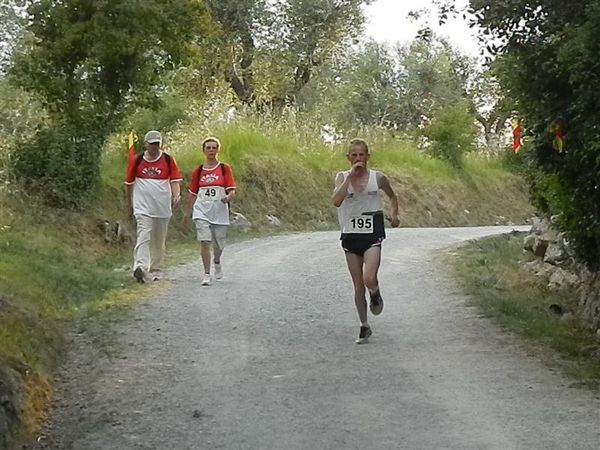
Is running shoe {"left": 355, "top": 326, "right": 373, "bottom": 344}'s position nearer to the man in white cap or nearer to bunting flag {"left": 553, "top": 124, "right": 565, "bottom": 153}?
bunting flag {"left": 553, "top": 124, "right": 565, "bottom": 153}

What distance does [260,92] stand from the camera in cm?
3419

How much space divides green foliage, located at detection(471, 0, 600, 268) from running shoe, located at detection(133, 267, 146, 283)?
18.2 ft

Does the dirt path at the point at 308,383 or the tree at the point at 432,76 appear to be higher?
the tree at the point at 432,76

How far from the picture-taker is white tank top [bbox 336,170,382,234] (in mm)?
9398

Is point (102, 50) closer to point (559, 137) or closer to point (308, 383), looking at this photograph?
point (559, 137)

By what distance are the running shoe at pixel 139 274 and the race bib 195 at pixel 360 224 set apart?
4.56 metres

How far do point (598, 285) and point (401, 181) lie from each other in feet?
79.9

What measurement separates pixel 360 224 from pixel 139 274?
185 inches

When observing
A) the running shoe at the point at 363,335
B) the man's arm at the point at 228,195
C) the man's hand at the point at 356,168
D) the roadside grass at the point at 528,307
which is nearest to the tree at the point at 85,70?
the man's arm at the point at 228,195

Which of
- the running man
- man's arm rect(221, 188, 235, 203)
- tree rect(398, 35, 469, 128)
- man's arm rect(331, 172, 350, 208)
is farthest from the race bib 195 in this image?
tree rect(398, 35, 469, 128)

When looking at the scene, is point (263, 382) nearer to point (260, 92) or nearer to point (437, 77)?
point (260, 92)

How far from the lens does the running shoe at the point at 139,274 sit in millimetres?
13156

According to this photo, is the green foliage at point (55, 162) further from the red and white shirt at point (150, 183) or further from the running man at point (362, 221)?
the running man at point (362, 221)

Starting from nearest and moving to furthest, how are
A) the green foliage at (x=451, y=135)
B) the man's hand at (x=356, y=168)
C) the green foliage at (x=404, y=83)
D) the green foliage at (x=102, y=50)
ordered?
1. the man's hand at (x=356, y=168)
2. the green foliage at (x=102, y=50)
3. the green foliage at (x=451, y=135)
4. the green foliage at (x=404, y=83)
